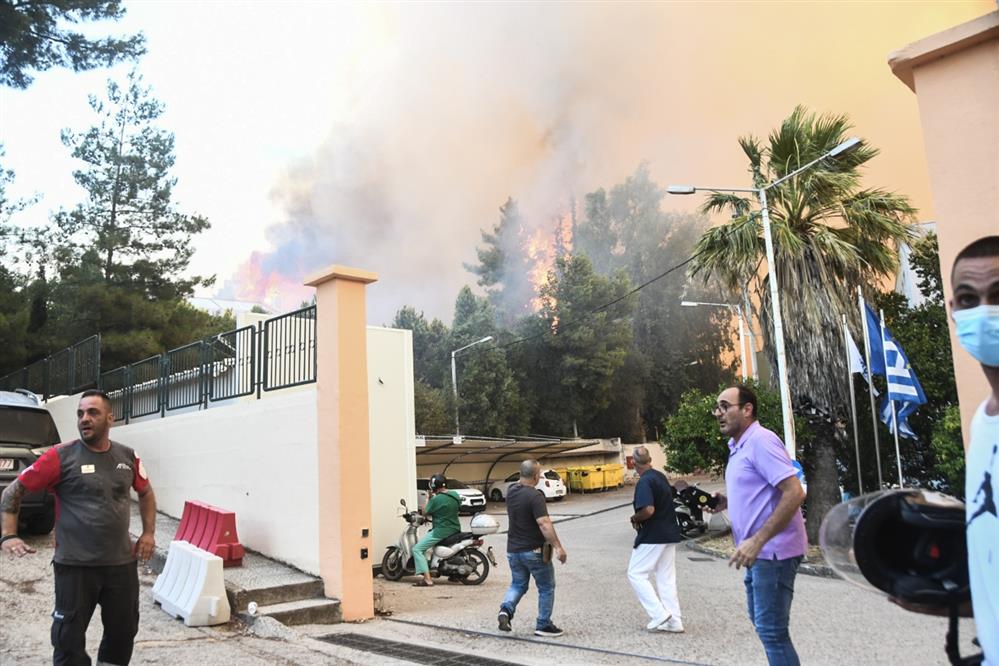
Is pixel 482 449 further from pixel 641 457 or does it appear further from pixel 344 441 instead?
pixel 641 457

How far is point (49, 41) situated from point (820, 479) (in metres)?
18.9

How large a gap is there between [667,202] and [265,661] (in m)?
58.1

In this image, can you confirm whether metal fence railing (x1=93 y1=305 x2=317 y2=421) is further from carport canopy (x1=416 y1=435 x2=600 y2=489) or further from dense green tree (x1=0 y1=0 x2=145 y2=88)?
carport canopy (x1=416 y1=435 x2=600 y2=489)

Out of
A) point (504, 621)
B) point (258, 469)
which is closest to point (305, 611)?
point (504, 621)

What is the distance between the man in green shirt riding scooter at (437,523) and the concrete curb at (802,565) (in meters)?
4.76

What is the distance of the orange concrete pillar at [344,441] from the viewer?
828 centimetres

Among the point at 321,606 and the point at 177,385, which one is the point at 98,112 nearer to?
the point at 177,385

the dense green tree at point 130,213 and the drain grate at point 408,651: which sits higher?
the dense green tree at point 130,213

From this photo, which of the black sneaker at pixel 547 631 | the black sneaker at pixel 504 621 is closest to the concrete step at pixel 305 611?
the black sneaker at pixel 504 621

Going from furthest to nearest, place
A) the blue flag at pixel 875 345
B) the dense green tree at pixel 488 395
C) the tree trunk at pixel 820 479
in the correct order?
the dense green tree at pixel 488 395, the tree trunk at pixel 820 479, the blue flag at pixel 875 345

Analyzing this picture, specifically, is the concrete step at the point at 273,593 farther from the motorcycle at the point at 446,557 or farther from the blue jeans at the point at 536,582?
the motorcycle at the point at 446,557

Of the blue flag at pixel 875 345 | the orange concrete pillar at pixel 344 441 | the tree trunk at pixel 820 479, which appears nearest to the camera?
the orange concrete pillar at pixel 344 441

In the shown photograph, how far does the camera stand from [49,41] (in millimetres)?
16438

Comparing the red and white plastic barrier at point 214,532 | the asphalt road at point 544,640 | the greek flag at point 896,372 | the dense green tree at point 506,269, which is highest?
the dense green tree at point 506,269
